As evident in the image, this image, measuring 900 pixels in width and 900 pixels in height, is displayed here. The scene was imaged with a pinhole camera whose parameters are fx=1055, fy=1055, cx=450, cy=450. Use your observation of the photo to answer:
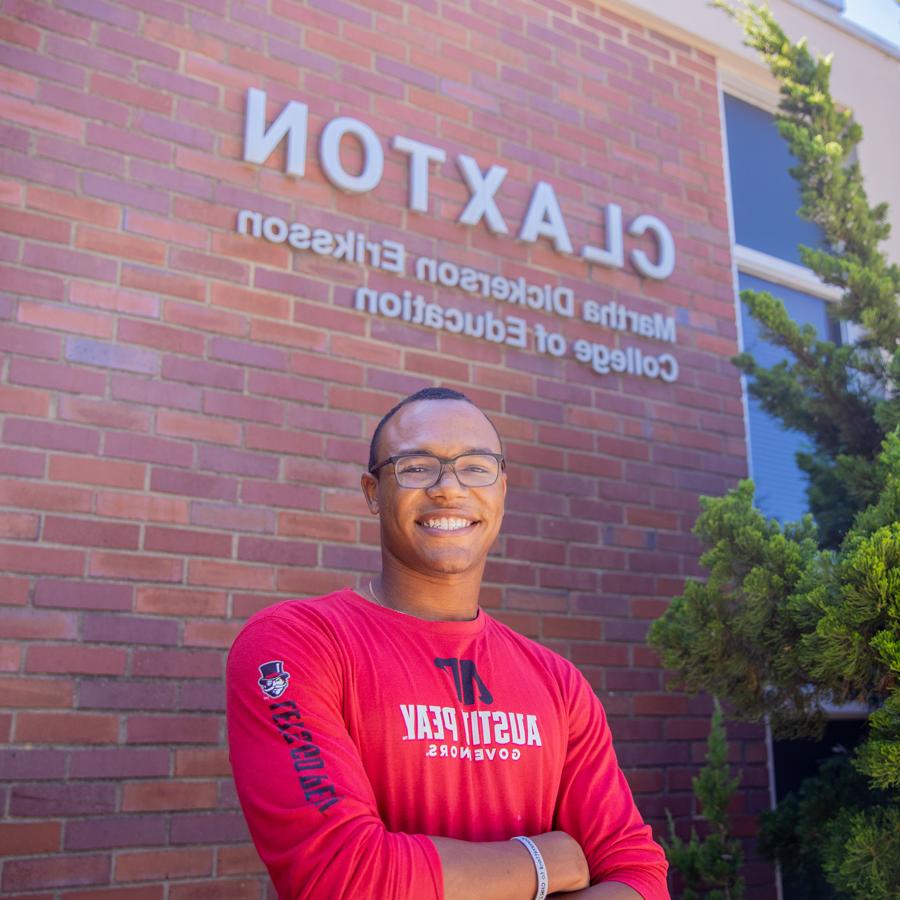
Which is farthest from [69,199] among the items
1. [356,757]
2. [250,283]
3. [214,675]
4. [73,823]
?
[356,757]

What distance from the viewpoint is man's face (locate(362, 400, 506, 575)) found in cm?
224

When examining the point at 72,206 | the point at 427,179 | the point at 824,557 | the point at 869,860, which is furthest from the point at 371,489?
the point at 427,179

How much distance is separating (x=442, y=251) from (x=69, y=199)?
141cm

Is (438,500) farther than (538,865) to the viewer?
Yes

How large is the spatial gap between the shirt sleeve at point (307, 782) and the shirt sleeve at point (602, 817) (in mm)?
429

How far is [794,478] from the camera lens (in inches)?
205

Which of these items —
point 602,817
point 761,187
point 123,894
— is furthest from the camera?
point 761,187

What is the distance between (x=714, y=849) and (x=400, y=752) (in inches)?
79.1

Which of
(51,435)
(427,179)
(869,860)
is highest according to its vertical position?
(427,179)

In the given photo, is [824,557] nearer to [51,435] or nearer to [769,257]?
[51,435]

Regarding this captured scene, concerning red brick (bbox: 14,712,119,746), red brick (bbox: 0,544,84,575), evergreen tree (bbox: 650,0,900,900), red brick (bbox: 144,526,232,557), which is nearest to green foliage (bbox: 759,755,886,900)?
evergreen tree (bbox: 650,0,900,900)

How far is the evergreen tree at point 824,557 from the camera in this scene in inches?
109

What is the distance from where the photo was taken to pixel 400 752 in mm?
2002

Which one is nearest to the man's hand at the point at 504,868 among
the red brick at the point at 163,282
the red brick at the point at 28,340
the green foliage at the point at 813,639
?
the green foliage at the point at 813,639
